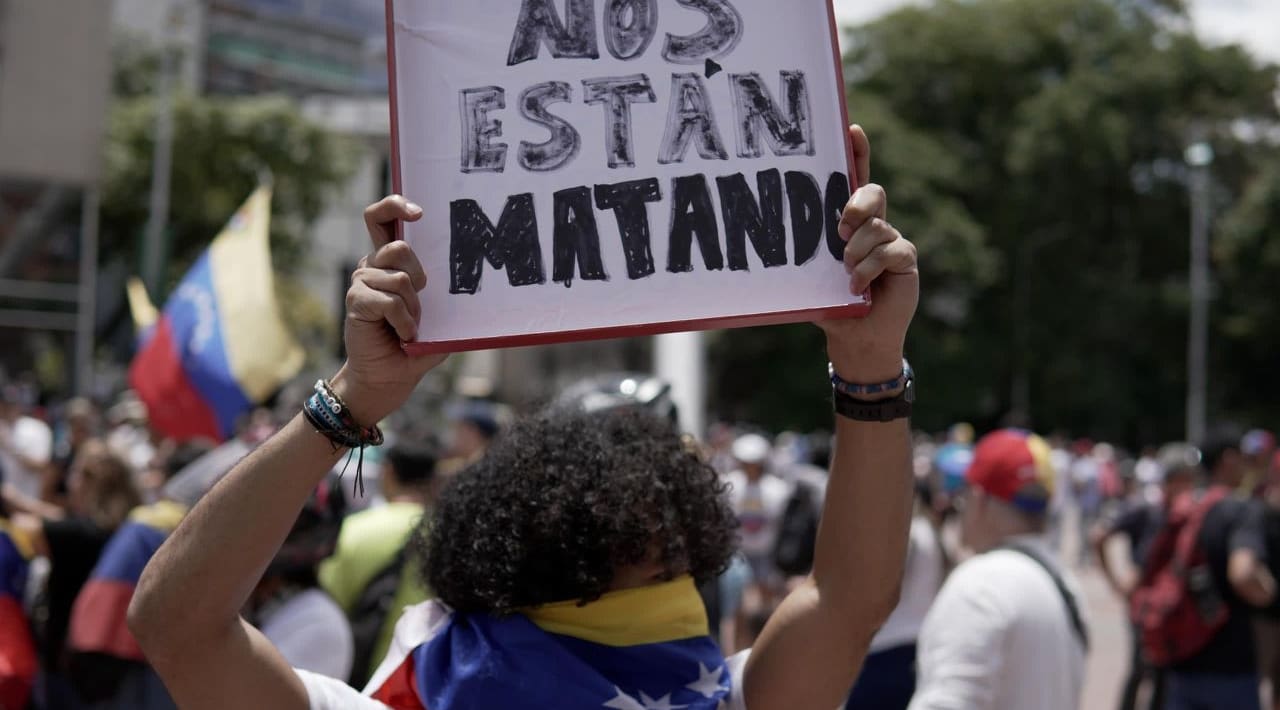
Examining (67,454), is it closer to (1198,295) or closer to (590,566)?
(590,566)

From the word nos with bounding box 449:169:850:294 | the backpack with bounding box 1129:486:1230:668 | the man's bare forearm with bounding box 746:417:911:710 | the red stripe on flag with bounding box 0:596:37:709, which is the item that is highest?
the word nos with bounding box 449:169:850:294

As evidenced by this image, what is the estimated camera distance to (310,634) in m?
3.31

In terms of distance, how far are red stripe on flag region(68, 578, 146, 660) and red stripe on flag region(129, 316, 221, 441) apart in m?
2.65

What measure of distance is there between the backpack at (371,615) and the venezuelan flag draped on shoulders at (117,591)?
65 centimetres

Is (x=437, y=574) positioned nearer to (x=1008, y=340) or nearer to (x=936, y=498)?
(x=936, y=498)

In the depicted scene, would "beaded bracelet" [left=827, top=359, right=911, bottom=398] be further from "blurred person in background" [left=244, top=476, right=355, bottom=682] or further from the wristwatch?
"blurred person in background" [left=244, top=476, right=355, bottom=682]

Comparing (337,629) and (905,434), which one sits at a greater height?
(905,434)

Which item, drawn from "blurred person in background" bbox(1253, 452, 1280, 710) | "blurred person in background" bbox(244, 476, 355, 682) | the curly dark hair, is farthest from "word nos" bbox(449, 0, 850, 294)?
"blurred person in background" bbox(1253, 452, 1280, 710)

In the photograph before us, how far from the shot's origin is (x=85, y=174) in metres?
20.2

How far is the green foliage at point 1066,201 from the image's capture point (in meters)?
33.3

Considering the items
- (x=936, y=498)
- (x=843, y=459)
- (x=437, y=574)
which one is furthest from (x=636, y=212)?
(x=936, y=498)

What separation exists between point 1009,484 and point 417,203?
2.54m

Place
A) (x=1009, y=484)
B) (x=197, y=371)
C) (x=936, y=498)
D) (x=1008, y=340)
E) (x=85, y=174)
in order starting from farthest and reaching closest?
(x=1008, y=340), (x=85, y=174), (x=936, y=498), (x=197, y=371), (x=1009, y=484)

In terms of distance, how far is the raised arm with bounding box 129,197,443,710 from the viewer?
5.71 ft
